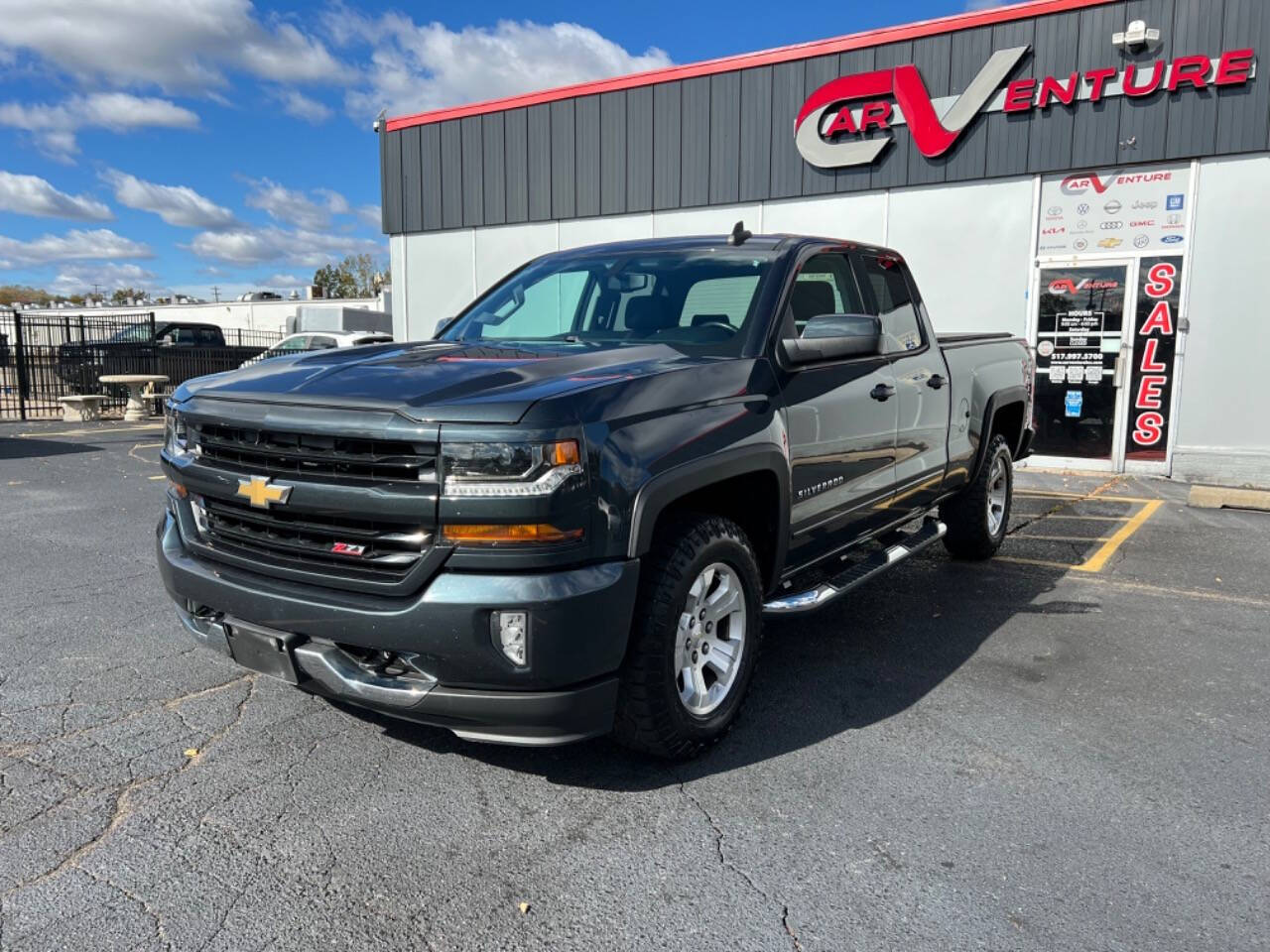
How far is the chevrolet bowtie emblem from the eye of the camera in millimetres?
2914

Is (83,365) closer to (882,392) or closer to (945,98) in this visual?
(945,98)

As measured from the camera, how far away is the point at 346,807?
9.80 feet

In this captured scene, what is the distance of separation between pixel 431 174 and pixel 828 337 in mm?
13237

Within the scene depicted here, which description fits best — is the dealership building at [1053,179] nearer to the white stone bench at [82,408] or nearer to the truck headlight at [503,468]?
the white stone bench at [82,408]

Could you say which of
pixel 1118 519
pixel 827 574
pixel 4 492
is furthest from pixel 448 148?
pixel 827 574

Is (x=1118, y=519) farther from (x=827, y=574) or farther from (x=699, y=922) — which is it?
(x=699, y=922)

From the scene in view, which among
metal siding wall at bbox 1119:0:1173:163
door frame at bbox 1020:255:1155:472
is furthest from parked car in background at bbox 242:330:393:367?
metal siding wall at bbox 1119:0:1173:163

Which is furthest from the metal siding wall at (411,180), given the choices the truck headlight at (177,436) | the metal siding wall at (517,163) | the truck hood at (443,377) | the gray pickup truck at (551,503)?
the truck headlight at (177,436)

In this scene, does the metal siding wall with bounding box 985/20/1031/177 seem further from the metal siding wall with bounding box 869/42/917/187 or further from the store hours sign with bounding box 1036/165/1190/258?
the metal siding wall with bounding box 869/42/917/187

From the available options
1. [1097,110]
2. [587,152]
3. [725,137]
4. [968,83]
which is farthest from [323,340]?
[1097,110]

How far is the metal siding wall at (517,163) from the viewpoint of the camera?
1440 centimetres

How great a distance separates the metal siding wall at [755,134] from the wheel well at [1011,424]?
22.2 ft

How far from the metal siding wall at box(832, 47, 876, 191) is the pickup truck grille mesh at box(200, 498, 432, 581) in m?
10.3

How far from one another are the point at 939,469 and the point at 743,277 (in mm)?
1991
